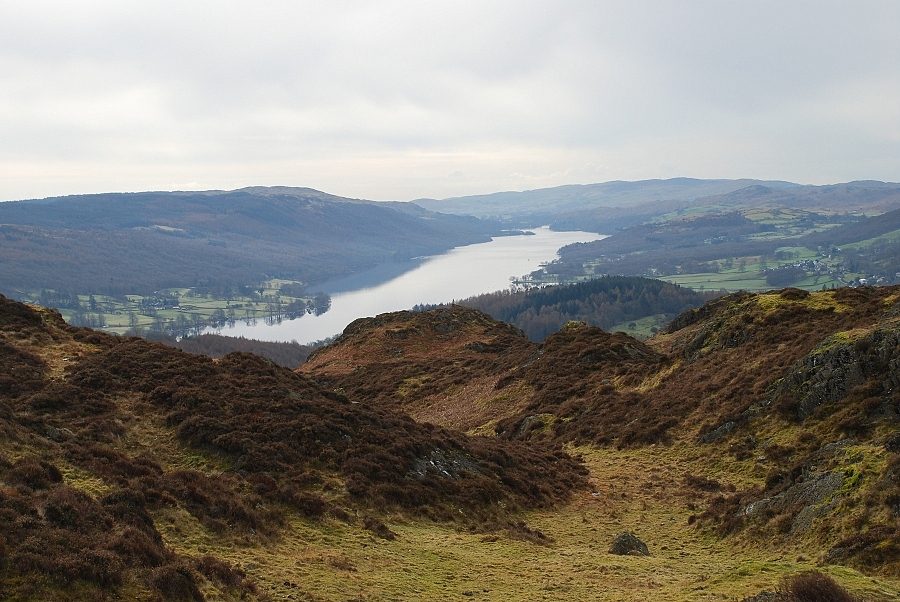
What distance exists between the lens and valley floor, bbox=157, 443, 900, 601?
14.4m

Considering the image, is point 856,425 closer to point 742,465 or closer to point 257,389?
point 742,465

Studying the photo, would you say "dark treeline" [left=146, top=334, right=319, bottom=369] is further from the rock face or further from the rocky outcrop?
the rock face

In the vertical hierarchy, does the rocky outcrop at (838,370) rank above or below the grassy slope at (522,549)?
above

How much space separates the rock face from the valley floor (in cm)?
46

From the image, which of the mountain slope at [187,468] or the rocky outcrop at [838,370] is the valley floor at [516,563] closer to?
the mountain slope at [187,468]

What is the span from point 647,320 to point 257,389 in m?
167

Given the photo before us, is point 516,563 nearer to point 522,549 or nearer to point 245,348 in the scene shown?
point 522,549

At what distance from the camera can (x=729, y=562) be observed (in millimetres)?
17484

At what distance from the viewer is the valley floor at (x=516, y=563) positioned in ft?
47.3

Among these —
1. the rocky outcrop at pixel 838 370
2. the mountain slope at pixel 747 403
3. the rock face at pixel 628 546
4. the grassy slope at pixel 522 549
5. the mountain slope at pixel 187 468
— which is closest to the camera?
the mountain slope at pixel 187 468

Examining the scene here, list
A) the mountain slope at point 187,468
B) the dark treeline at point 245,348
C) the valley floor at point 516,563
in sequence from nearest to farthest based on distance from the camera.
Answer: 1. the mountain slope at point 187,468
2. the valley floor at point 516,563
3. the dark treeline at point 245,348

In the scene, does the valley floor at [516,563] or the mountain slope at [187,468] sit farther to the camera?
the valley floor at [516,563]

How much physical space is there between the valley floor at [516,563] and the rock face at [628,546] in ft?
1.50

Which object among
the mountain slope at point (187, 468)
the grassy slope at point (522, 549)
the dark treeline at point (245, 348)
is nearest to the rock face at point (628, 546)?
the grassy slope at point (522, 549)
